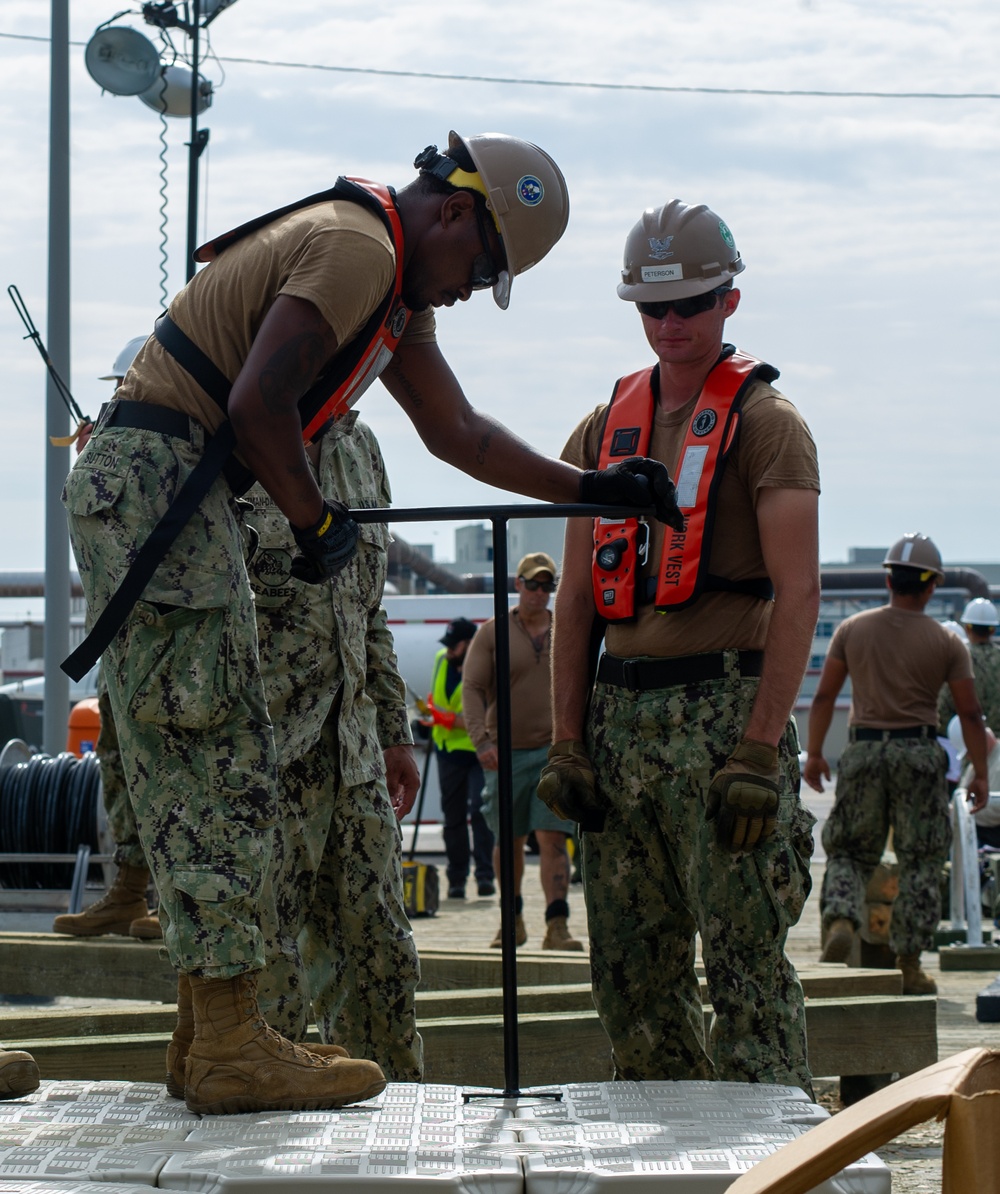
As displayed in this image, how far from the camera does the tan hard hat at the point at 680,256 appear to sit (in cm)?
416

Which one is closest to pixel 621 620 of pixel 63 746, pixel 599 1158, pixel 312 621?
pixel 312 621

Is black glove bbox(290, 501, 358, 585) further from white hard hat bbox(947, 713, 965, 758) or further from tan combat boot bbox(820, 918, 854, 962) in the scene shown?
white hard hat bbox(947, 713, 965, 758)

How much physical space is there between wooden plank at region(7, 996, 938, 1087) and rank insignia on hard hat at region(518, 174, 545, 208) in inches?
102

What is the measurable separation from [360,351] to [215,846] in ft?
3.43

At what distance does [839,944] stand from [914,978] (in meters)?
0.42

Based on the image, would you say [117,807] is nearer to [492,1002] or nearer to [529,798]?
[492,1002]

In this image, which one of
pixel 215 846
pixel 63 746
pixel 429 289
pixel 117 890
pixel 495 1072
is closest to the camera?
pixel 215 846

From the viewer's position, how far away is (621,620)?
166 inches

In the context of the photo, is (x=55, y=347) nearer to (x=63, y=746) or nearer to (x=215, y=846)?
(x=63, y=746)

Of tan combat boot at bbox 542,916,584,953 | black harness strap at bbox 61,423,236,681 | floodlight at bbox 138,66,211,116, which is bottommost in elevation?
tan combat boot at bbox 542,916,584,953

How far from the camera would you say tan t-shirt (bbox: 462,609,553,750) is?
33.7 feet

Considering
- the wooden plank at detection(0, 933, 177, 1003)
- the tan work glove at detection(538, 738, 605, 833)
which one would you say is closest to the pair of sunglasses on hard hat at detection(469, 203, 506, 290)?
the tan work glove at detection(538, 738, 605, 833)

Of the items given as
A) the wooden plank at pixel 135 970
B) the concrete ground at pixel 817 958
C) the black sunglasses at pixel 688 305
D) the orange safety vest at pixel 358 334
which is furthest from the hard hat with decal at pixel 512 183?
the wooden plank at pixel 135 970

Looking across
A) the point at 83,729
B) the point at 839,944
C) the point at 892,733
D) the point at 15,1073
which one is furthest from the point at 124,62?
the point at 15,1073
